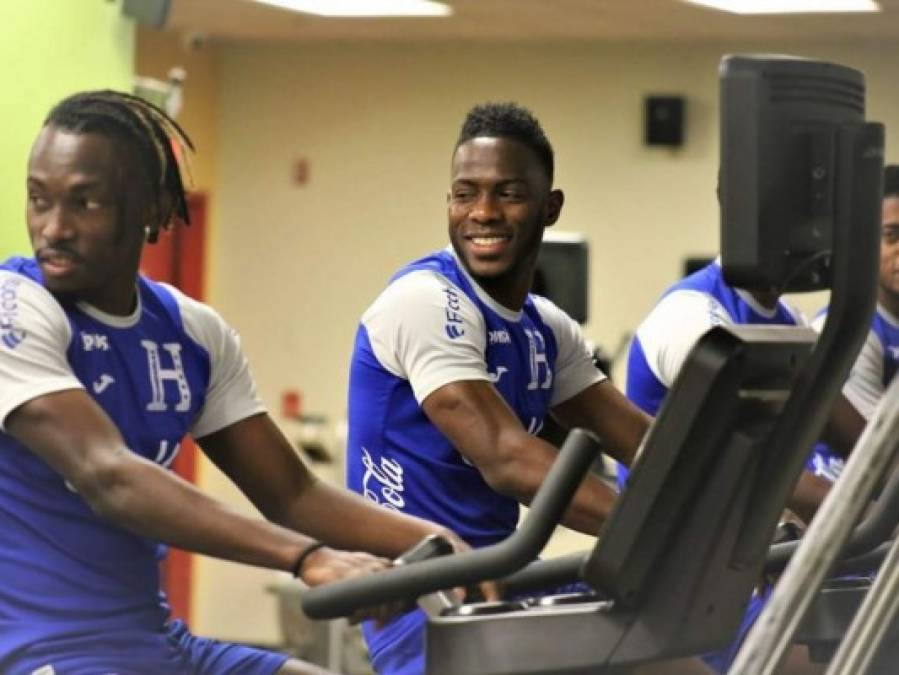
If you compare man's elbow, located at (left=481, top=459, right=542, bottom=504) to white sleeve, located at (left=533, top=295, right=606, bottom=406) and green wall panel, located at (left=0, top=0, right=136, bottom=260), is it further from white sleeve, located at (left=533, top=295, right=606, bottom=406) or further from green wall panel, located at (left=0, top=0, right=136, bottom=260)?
green wall panel, located at (left=0, top=0, right=136, bottom=260)

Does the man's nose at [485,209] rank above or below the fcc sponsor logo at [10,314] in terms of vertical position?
above

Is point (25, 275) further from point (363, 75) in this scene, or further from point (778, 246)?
point (363, 75)

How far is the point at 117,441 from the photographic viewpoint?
2.70m

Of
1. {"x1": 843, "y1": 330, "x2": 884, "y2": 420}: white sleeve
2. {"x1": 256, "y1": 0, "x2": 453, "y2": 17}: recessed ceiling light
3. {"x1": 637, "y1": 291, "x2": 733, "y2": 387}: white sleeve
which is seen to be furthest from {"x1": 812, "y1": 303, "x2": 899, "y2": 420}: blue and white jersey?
{"x1": 256, "y1": 0, "x2": 453, "y2": 17}: recessed ceiling light

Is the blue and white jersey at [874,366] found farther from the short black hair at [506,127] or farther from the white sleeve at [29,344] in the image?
the white sleeve at [29,344]

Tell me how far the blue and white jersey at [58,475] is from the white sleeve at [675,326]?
1.23 metres

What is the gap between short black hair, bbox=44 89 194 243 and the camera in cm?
297

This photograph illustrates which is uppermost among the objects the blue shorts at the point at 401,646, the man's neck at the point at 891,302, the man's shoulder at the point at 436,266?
the man's shoulder at the point at 436,266

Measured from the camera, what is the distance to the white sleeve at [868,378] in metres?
4.48

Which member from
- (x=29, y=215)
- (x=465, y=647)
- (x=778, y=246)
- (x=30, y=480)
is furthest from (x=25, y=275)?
(x=778, y=246)

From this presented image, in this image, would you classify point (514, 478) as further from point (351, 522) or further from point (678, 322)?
point (678, 322)

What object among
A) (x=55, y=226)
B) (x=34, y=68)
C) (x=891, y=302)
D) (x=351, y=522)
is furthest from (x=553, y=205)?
(x=34, y=68)

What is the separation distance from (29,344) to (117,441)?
20cm

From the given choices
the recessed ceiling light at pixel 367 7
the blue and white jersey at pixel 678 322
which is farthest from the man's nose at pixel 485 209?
the recessed ceiling light at pixel 367 7
